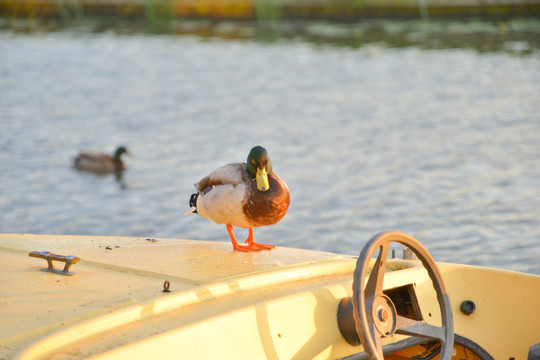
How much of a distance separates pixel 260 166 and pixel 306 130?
30.1 ft

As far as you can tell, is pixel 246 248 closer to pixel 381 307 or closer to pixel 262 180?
pixel 262 180

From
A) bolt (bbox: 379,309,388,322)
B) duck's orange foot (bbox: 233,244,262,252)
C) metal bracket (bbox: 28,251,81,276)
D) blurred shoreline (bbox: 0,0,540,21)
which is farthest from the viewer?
blurred shoreline (bbox: 0,0,540,21)

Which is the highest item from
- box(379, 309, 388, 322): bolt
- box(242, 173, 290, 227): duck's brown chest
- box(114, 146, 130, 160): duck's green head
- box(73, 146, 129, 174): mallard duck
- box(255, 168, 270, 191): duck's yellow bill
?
box(255, 168, 270, 191): duck's yellow bill

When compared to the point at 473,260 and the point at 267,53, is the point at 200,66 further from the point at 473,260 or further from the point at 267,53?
the point at 473,260

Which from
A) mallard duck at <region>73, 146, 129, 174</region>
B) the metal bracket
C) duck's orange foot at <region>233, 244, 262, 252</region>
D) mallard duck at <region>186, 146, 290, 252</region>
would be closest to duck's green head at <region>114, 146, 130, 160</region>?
mallard duck at <region>73, 146, 129, 174</region>

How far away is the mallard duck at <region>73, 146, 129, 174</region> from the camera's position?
39.5ft

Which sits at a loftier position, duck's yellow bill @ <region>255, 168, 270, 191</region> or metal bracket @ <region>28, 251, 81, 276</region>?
duck's yellow bill @ <region>255, 168, 270, 191</region>

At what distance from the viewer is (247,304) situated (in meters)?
3.21

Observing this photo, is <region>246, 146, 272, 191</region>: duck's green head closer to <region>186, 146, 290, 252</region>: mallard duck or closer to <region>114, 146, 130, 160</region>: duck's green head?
<region>186, 146, 290, 252</region>: mallard duck

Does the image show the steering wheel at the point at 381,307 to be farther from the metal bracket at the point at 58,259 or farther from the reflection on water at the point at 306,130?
the reflection on water at the point at 306,130

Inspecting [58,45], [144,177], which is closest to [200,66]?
[58,45]

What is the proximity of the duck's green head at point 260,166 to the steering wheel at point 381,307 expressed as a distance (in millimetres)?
1198

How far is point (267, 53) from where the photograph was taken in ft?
69.5

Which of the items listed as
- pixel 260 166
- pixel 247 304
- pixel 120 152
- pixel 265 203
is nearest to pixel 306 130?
pixel 120 152
